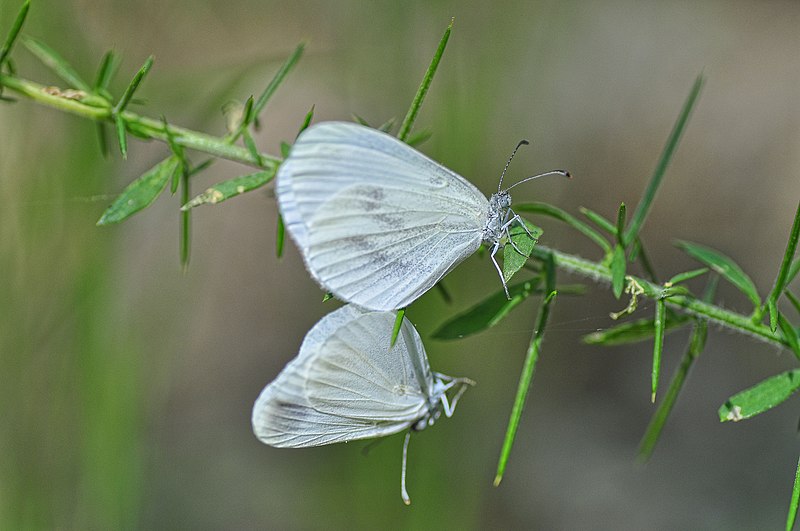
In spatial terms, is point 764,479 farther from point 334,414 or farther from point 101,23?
point 101,23

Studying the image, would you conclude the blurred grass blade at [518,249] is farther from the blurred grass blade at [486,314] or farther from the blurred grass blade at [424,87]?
the blurred grass blade at [424,87]

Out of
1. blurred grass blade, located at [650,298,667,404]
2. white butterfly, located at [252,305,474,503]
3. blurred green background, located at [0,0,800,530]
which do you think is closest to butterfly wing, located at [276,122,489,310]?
white butterfly, located at [252,305,474,503]

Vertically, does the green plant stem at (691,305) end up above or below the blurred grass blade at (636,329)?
above

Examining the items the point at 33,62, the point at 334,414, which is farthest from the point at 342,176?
the point at 33,62

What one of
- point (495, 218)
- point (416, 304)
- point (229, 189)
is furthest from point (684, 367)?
point (416, 304)

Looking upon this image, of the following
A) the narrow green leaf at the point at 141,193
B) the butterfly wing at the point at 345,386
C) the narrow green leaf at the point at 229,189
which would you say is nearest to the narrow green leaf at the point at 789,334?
the butterfly wing at the point at 345,386

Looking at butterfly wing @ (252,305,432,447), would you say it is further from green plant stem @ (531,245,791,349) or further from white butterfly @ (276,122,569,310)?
green plant stem @ (531,245,791,349)
